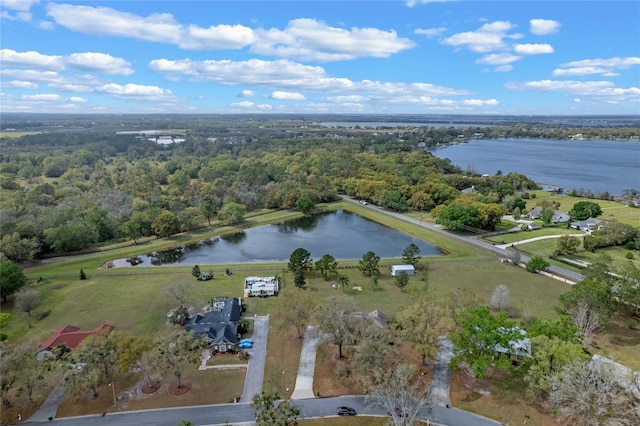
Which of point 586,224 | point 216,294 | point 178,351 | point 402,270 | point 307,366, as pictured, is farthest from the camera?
point 586,224

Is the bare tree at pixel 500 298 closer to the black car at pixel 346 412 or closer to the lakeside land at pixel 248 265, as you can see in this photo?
the lakeside land at pixel 248 265

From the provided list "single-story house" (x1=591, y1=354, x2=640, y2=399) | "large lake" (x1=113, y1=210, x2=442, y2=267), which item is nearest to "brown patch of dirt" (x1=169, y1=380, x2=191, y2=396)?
"single-story house" (x1=591, y1=354, x2=640, y2=399)

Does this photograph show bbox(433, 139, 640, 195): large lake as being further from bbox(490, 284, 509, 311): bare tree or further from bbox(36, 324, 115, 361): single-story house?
bbox(36, 324, 115, 361): single-story house

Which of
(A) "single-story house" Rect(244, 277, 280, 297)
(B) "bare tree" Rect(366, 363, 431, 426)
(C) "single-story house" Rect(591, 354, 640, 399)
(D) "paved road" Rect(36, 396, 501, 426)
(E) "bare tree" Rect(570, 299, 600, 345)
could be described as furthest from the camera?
(A) "single-story house" Rect(244, 277, 280, 297)

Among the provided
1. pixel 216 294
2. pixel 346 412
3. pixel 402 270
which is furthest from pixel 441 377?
pixel 216 294

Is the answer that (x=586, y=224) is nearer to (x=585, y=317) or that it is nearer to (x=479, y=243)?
Answer: (x=479, y=243)

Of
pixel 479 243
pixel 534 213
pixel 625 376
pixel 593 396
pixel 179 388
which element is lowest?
pixel 179 388

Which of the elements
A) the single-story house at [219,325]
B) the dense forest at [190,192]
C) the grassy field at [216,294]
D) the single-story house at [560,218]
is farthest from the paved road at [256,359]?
the single-story house at [560,218]
